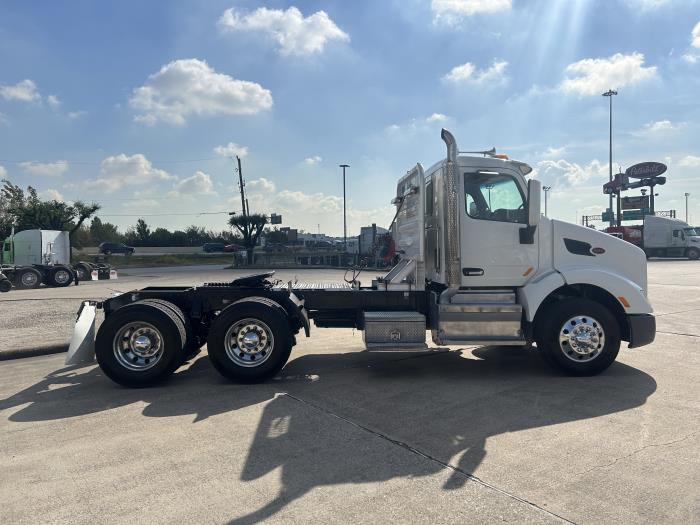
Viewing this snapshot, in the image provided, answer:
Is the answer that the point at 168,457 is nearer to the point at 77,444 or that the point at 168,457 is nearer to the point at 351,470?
the point at 77,444

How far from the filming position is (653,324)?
628cm

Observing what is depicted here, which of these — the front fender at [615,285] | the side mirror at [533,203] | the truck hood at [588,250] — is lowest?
the front fender at [615,285]

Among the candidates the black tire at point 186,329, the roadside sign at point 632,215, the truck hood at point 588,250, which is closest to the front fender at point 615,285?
the truck hood at point 588,250

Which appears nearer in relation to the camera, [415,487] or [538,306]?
[415,487]

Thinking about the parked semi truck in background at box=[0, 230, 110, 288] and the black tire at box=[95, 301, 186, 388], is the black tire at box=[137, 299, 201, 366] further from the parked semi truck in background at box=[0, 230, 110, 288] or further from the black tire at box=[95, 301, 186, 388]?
the parked semi truck in background at box=[0, 230, 110, 288]

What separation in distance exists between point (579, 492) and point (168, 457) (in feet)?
10.1

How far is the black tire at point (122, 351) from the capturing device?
5836 mm

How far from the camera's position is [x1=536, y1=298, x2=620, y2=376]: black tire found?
20.0 feet

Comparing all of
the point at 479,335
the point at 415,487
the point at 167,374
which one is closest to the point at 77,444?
the point at 167,374

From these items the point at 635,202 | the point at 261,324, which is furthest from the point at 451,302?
the point at 635,202

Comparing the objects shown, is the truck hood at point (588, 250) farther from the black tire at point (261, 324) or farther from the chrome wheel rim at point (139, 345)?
the chrome wheel rim at point (139, 345)

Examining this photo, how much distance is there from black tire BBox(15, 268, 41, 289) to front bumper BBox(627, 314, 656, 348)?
942 inches

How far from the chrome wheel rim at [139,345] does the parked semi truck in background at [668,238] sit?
43330mm

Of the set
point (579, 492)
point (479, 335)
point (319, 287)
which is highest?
point (319, 287)
